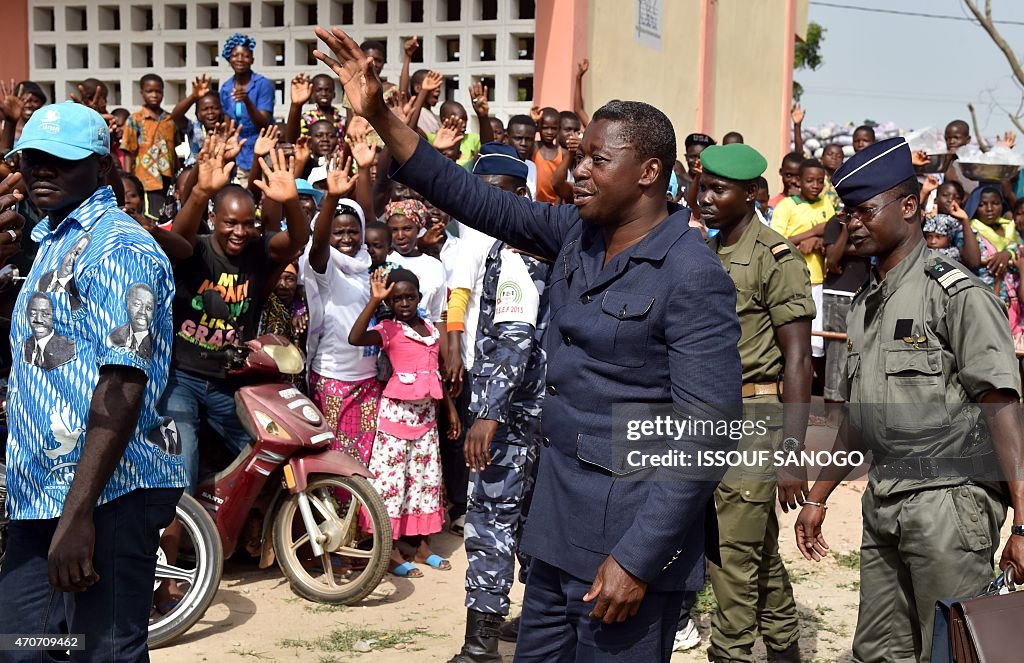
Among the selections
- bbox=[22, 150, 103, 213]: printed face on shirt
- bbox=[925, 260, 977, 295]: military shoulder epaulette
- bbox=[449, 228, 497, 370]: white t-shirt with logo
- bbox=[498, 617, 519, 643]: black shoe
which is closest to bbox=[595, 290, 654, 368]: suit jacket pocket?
bbox=[925, 260, 977, 295]: military shoulder epaulette

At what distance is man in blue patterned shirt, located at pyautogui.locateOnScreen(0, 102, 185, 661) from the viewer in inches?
116

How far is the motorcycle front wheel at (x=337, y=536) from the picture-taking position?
18.2ft

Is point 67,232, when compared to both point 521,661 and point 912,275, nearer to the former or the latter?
point 521,661

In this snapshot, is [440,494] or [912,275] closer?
[912,275]

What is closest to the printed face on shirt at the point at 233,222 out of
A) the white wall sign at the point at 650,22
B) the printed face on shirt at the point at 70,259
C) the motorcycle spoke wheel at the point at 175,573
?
the motorcycle spoke wheel at the point at 175,573

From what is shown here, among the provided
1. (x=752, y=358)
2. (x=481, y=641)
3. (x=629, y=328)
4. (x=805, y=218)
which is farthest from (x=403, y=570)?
(x=805, y=218)

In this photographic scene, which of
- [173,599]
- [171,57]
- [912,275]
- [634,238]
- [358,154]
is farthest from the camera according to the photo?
[171,57]

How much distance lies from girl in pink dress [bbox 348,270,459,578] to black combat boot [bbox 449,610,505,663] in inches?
53.9

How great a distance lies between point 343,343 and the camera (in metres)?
6.29

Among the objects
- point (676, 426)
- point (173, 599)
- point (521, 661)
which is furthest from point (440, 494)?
point (676, 426)

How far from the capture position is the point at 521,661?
3.08 meters

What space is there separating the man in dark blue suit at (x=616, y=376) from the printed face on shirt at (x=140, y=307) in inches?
30.9

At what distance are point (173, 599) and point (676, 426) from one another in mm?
3437

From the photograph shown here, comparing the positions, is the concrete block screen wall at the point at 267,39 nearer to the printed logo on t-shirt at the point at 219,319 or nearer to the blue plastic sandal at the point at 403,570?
the printed logo on t-shirt at the point at 219,319
